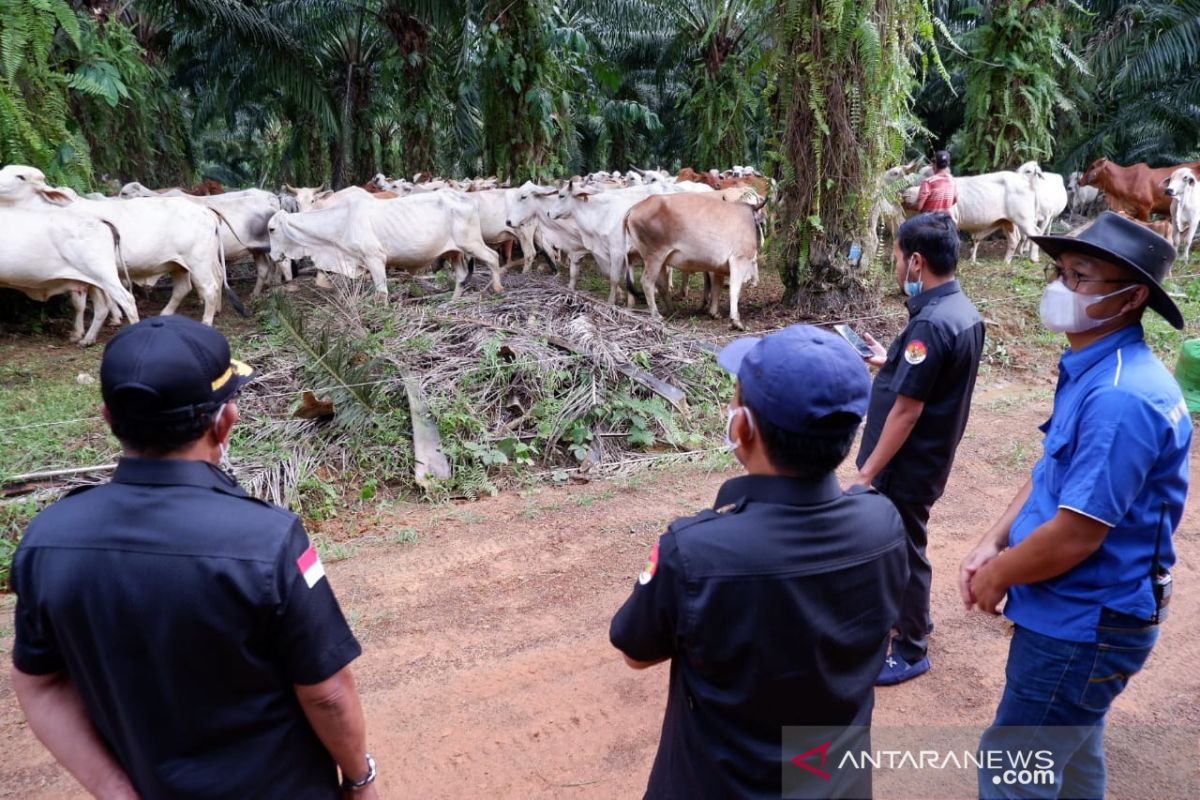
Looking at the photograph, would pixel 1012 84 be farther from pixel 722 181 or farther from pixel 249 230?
pixel 249 230

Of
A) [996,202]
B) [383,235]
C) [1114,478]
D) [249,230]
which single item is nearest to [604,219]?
[383,235]

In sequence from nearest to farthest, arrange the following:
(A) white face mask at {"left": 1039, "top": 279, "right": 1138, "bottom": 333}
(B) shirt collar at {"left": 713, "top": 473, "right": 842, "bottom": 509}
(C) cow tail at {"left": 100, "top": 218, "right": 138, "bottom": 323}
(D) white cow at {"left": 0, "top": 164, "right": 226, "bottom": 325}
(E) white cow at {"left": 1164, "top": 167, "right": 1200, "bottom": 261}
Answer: (B) shirt collar at {"left": 713, "top": 473, "right": 842, "bottom": 509}
(A) white face mask at {"left": 1039, "top": 279, "right": 1138, "bottom": 333}
(C) cow tail at {"left": 100, "top": 218, "right": 138, "bottom": 323}
(D) white cow at {"left": 0, "top": 164, "right": 226, "bottom": 325}
(E) white cow at {"left": 1164, "top": 167, "right": 1200, "bottom": 261}

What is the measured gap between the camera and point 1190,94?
1694 cm

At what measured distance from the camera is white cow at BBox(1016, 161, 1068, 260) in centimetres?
1328

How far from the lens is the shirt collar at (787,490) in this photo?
1671mm

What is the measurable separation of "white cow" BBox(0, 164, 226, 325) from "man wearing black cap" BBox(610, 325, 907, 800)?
9067 millimetres

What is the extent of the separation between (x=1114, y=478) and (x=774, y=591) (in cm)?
99

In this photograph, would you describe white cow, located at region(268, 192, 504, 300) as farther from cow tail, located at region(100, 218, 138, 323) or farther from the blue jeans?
the blue jeans

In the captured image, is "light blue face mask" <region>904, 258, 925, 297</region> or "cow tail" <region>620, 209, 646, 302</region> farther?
"cow tail" <region>620, 209, 646, 302</region>

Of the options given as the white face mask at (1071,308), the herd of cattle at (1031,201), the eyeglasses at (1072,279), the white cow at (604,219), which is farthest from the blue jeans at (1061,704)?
the herd of cattle at (1031,201)

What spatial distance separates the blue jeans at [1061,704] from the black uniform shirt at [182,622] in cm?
169

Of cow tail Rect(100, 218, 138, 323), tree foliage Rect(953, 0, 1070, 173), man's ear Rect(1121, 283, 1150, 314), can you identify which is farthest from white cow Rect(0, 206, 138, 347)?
tree foliage Rect(953, 0, 1070, 173)

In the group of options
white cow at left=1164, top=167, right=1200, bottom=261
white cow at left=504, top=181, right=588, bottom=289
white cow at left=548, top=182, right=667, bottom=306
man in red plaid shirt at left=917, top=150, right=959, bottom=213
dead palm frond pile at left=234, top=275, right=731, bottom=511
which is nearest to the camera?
dead palm frond pile at left=234, top=275, right=731, bottom=511

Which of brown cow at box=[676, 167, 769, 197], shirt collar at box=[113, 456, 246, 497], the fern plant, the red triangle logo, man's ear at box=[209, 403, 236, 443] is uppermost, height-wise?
the fern plant
